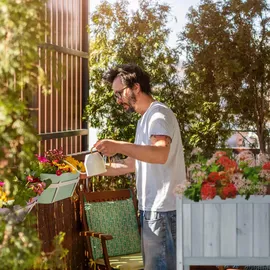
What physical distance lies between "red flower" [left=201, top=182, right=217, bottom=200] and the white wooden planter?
0.04 m

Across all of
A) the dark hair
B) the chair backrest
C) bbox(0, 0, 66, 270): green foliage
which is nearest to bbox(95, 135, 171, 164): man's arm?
the dark hair

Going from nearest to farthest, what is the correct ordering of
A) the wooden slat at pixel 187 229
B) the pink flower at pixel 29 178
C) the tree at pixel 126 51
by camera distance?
the pink flower at pixel 29 178 → the wooden slat at pixel 187 229 → the tree at pixel 126 51

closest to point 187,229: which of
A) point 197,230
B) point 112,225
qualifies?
point 197,230

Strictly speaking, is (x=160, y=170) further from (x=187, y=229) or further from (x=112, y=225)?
(x=112, y=225)

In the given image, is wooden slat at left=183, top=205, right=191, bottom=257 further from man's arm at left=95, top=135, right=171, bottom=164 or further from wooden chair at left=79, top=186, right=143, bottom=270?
wooden chair at left=79, top=186, right=143, bottom=270

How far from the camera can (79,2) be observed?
561cm

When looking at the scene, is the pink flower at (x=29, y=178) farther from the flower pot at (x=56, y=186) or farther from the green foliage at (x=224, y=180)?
the green foliage at (x=224, y=180)

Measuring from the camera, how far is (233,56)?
707 centimetres

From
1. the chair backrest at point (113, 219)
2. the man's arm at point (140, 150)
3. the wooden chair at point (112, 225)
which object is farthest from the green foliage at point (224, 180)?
the chair backrest at point (113, 219)

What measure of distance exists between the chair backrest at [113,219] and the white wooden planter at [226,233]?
173 cm

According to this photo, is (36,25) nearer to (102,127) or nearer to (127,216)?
(127,216)

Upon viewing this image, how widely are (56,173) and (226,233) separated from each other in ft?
2.48

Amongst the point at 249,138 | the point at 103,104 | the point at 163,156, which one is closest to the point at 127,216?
the point at 103,104

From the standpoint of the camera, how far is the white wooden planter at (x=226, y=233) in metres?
2.72
